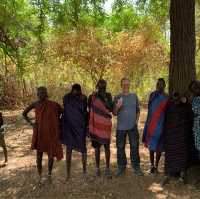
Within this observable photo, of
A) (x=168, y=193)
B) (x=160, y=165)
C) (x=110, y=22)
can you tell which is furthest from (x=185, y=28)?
(x=110, y=22)

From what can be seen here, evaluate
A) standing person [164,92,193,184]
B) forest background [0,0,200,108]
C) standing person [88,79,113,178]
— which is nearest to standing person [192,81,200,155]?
standing person [164,92,193,184]

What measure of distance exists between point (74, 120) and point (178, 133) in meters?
1.67

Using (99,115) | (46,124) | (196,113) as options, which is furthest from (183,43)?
(46,124)

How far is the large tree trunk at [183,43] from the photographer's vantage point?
29.2 feet

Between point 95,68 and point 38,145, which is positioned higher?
point 95,68

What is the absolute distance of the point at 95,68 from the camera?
18.7 metres

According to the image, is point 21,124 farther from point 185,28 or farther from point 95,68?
point 185,28

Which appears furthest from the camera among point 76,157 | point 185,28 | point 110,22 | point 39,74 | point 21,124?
point 110,22

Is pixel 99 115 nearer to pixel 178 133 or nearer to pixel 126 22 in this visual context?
pixel 178 133

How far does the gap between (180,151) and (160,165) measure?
1621mm

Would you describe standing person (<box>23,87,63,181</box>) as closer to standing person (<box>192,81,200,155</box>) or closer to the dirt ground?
the dirt ground

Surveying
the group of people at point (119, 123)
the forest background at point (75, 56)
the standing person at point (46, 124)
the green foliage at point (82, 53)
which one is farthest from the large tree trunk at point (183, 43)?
the forest background at point (75, 56)

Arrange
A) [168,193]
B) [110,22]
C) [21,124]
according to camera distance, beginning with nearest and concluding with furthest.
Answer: [168,193] < [21,124] < [110,22]

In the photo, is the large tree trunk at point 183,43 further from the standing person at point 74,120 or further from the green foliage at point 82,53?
the green foliage at point 82,53
